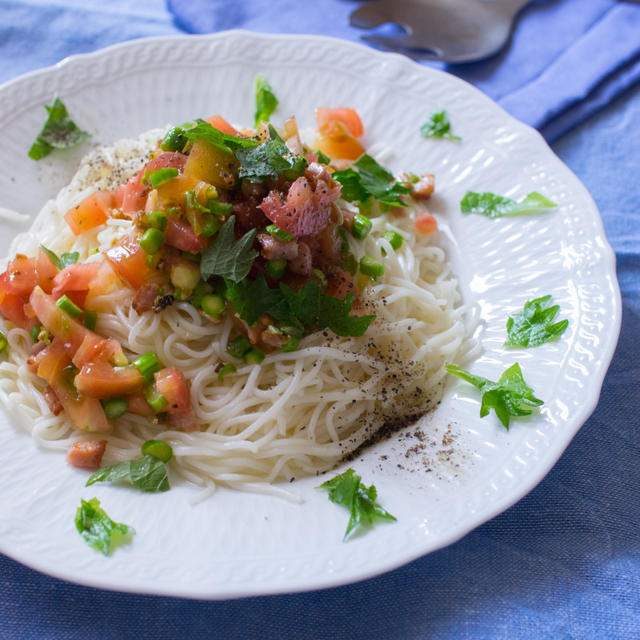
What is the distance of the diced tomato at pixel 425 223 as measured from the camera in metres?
6.36

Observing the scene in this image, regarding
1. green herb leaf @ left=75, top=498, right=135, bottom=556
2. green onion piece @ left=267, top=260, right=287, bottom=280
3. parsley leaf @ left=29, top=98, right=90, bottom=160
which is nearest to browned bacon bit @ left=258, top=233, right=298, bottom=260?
green onion piece @ left=267, top=260, right=287, bottom=280

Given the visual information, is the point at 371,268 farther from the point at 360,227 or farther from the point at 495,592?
the point at 495,592

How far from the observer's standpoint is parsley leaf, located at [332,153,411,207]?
615 centimetres

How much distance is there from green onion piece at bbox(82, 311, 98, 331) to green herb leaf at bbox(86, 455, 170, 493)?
Answer: 1.19 metres

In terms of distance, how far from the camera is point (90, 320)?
17.5 ft

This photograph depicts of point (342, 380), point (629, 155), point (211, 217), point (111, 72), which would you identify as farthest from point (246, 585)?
point (629, 155)

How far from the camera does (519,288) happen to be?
5.71 m

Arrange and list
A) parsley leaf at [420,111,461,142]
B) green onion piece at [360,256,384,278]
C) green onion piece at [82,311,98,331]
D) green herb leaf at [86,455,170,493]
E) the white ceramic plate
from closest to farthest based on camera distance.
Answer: the white ceramic plate, green herb leaf at [86,455,170,493], green onion piece at [82,311,98,331], green onion piece at [360,256,384,278], parsley leaf at [420,111,461,142]

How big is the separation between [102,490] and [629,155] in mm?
6509

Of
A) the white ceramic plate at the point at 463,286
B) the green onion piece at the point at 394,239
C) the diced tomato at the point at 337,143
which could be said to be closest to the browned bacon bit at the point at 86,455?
the white ceramic plate at the point at 463,286

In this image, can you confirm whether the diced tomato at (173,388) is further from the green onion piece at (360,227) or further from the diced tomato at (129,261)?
the green onion piece at (360,227)

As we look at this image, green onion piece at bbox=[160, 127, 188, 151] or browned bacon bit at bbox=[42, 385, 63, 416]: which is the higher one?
green onion piece at bbox=[160, 127, 188, 151]

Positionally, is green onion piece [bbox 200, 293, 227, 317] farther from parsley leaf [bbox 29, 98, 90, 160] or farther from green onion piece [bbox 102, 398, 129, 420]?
parsley leaf [bbox 29, 98, 90, 160]

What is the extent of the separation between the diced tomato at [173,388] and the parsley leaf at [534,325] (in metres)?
2.49
